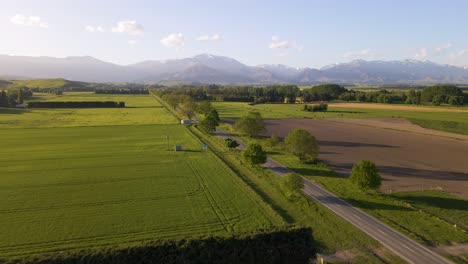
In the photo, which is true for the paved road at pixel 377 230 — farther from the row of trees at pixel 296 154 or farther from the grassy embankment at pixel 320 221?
the row of trees at pixel 296 154

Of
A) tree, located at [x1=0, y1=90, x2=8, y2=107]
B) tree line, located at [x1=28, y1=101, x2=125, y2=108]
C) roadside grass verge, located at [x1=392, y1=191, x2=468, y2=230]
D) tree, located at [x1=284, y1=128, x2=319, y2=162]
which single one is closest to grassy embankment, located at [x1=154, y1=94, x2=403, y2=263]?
tree, located at [x1=284, y1=128, x2=319, y2=162]

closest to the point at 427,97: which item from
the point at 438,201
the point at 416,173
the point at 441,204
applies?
the point at 416,173

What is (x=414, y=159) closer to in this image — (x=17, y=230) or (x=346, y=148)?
(x=346, y=148)

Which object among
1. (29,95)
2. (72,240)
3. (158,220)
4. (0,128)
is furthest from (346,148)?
(29,95)

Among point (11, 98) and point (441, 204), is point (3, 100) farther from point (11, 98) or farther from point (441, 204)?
point (441, 204)

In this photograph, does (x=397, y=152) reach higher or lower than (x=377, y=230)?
higher

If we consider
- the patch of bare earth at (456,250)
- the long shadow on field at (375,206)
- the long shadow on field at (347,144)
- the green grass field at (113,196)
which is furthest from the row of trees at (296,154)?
the long shadow on field at (347,144)
